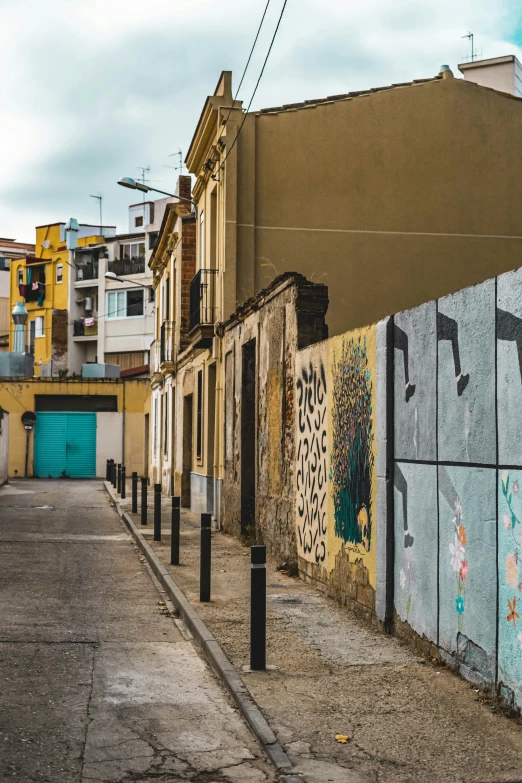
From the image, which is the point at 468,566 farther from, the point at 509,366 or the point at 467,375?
the point at 509,366

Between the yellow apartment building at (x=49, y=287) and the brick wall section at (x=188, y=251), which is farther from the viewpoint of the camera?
the yellow apartment building at (x=49, y=287)

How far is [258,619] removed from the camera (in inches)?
272

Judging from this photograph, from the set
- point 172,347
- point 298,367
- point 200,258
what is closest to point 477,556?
point 298,367

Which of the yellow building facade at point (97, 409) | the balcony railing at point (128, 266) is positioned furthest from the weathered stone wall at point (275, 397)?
the balcony railing at point (128, 266)

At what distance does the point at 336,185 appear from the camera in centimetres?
1877

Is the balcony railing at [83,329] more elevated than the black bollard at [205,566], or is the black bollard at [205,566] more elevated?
the balcony railing at [83,329]

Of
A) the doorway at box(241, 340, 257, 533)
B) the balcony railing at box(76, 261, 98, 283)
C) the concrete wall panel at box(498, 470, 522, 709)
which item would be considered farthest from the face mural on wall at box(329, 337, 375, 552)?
the balcony railing at box(76, 261, 98, 283)

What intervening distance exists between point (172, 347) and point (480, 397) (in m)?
22.3

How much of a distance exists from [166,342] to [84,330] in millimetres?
35899

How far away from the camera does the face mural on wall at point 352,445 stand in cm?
870

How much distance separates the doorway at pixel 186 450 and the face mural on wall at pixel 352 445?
580 inches

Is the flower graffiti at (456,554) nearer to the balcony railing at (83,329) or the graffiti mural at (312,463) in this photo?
the graffiti mural at (312,463)

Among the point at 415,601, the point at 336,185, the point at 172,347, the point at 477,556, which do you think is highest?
the point at 336,185

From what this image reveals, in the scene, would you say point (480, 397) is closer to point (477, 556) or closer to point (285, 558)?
point (477, 556)
